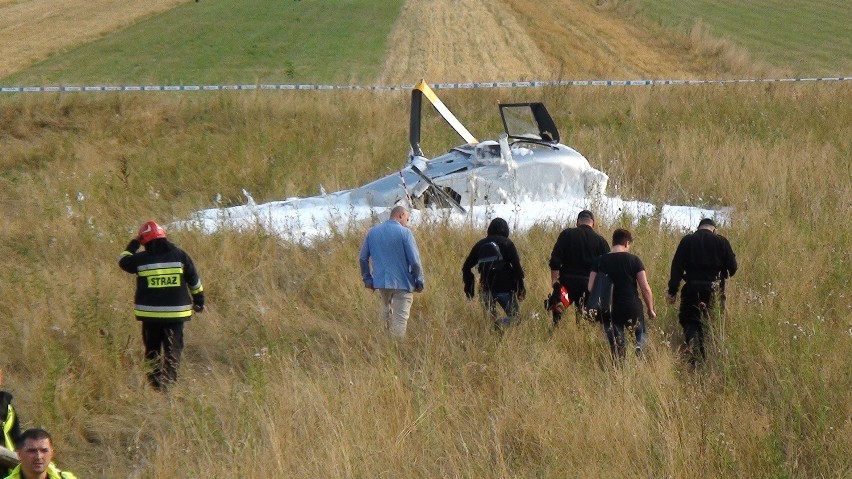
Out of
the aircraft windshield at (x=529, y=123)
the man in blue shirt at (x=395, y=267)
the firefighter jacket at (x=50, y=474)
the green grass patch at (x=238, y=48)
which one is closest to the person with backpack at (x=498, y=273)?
the man in blue shirt at (x=395, y=267)

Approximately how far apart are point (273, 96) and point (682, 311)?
35.6 feet

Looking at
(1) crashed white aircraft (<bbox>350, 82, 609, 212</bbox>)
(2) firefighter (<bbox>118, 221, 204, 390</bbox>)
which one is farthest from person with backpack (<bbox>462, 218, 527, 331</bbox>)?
(1) crashed white aircraft (<bbox>350, 82, 609, 212</bbox>)

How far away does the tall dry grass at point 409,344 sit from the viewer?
598 cm

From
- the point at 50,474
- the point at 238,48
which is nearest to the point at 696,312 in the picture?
the point at 50,474

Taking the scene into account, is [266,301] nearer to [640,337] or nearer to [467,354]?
[467,354]

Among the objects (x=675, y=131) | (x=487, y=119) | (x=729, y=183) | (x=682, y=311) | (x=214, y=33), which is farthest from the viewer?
(x=214, y=33)

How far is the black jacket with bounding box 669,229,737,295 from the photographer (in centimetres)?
739

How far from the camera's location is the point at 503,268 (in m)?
7.88

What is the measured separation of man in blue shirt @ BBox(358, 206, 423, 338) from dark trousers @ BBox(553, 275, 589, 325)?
113 centimetres

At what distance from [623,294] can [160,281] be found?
3359 millimetres

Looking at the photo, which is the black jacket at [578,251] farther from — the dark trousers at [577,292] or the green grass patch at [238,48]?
the green grass patch at [238,48]

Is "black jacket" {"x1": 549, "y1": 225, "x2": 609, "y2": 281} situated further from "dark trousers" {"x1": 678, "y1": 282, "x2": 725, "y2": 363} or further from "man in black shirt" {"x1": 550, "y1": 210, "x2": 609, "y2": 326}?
"dark trousers" {"x1": 678, "y1": 282, "x2": 725, "y2": 363}

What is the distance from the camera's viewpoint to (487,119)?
53.5ft

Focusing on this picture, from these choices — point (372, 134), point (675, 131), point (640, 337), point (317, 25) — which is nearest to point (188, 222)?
point (372, 134)
